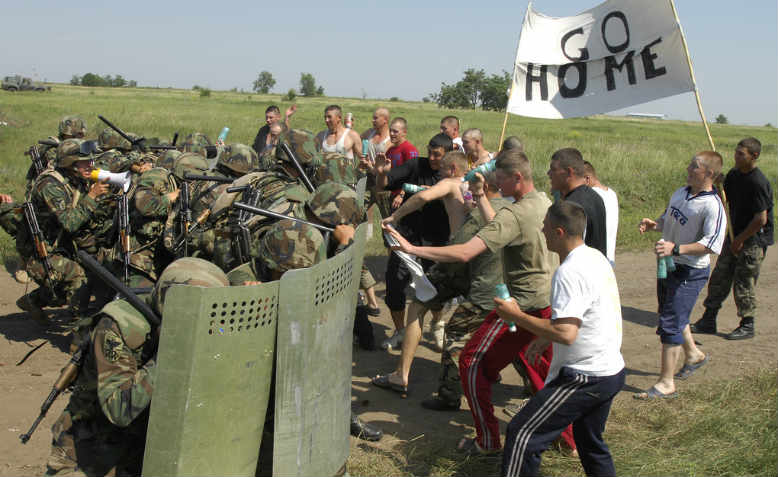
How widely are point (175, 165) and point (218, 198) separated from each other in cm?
137

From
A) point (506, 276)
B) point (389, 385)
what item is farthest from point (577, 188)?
point (389, 385)

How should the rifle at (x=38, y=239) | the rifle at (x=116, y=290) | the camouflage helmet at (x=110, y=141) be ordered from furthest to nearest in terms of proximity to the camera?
the camouflage helmet at (x=110, y=141) < the rifle at (x=38, y=239) < the rifle at (x=116, y=290)

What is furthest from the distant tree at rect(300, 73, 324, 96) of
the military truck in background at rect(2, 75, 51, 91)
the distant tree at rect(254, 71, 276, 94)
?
the military truck in background at rect(2, 75, 51, 91)

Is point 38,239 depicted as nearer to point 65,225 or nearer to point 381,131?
point 65,225

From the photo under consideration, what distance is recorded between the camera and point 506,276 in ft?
15.7

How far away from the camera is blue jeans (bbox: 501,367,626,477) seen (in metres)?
3.50

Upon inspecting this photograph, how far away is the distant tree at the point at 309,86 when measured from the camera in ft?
331

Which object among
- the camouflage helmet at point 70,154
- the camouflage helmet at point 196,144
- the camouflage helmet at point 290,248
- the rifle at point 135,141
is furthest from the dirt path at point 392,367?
the camouflage helmet at point 196,144

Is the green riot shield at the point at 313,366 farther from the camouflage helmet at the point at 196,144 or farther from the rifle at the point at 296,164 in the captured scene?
the camouflage helmet at the point at 196,144

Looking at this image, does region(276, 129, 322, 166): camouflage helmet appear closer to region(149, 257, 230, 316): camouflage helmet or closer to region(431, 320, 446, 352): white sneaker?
region(431, 320, 446, 352): white sneaker

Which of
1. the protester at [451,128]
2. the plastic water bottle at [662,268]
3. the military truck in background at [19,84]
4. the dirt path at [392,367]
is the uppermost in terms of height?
the military truck in background at [19,84]

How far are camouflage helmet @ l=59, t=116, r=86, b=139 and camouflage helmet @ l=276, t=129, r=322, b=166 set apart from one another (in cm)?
342

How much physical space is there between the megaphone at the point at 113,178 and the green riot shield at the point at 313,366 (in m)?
3.55

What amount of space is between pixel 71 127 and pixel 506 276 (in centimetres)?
581
